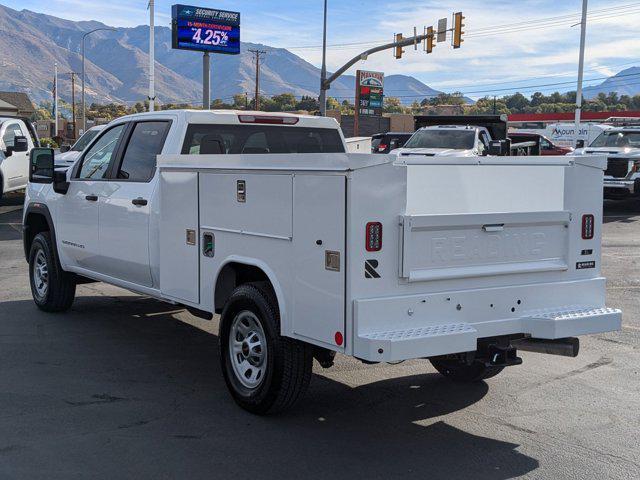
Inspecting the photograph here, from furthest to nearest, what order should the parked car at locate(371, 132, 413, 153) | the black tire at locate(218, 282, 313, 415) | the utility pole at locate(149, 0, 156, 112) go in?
the utility pole at locate(149, 0, 156, 112)
the parked car at locate(371, 132, 413, 153)
the black tire at locate(218, 282, 313, 415)

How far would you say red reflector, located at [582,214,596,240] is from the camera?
541cm

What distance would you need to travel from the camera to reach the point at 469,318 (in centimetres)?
491

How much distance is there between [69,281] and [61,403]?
10.1 feet

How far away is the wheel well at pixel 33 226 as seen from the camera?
351 inches

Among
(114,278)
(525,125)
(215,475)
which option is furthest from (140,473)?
(525,125)

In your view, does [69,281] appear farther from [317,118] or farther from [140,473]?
[140,473]

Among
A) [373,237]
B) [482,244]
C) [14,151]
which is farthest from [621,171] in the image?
[373,237]

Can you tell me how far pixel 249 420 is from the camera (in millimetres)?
5332

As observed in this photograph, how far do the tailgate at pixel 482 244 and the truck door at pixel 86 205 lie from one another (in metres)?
3.75

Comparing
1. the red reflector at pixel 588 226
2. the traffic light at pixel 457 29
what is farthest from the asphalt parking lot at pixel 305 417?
the traffic light at pixel 457 29

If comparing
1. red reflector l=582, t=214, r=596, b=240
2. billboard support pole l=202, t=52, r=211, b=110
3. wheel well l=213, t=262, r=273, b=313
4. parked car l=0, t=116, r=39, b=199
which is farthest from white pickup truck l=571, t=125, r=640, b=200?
billboard support pole l=202, t=52, r=211, b=110

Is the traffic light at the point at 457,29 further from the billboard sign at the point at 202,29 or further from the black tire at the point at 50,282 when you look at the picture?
the black tire at the point at 50,282

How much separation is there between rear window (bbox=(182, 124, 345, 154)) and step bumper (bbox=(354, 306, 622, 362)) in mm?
2857

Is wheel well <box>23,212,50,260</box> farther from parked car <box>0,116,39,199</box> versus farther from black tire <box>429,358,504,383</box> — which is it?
parked car <box>0,116,39,199</box>
